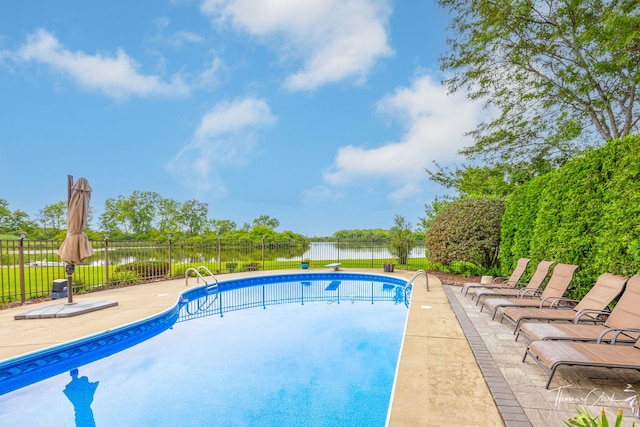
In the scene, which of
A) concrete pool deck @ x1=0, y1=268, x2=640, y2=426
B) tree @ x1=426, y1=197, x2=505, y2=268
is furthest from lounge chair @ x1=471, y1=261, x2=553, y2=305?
tree @ x1=426, y1=197, x2=505, y2=268

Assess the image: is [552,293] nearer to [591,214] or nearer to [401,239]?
[591,214]

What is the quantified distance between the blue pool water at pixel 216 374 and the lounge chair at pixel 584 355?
5.39ft

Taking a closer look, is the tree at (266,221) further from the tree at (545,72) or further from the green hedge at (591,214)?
the green hedge at (591,214)

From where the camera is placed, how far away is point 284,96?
2084cm

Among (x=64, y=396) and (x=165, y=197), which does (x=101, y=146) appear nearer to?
(x=165, y=197)

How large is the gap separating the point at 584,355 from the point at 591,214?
3.81 m

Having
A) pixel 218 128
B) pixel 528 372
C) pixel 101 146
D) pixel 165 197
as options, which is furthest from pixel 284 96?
pixel 165 197

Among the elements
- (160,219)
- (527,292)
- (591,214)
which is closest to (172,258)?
(527,292)

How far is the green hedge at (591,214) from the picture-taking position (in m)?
4.87

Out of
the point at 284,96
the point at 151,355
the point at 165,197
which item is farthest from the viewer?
the point at 165,197

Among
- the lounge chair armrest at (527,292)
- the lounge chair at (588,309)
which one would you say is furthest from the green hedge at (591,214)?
the lounge chair armrest at (527,292)

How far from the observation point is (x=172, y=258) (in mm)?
12688

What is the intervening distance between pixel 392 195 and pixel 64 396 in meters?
20.5

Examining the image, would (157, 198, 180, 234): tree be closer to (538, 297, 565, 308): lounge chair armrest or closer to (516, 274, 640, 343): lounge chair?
(538, 297, 565, 308): lounge chair armrest
